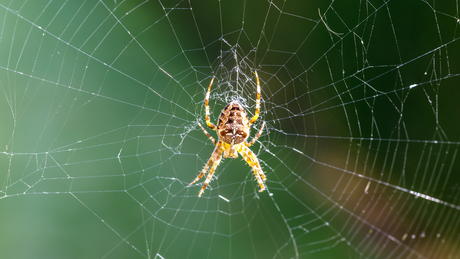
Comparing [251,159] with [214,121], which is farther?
[214,121]

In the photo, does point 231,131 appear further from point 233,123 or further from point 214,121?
point 214,121

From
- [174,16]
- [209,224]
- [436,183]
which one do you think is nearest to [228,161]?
[209,224]

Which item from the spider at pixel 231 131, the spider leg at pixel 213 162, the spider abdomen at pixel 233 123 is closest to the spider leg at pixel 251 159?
the spider at pixel 231 131

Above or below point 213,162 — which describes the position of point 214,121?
above

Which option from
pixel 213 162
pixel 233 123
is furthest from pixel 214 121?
pixel 233 123

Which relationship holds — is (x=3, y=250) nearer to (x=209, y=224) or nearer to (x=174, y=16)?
(x=209, y=224)

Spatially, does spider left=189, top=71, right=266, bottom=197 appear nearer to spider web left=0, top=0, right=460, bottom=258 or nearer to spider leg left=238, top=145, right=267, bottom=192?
spider leg left=238, top=145, right=267, bottom=192
